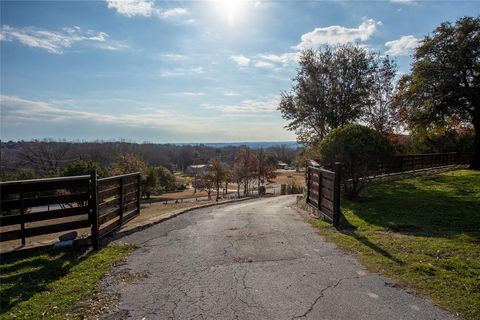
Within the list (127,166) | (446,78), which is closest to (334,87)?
(446,78)

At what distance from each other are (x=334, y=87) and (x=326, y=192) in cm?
1371

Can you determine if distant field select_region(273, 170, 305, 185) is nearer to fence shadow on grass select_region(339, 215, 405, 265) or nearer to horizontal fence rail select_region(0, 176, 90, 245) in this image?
fence shadow on grass select_region(339, 215, 405, 265)

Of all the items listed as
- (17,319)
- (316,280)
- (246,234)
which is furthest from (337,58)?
(17,319)

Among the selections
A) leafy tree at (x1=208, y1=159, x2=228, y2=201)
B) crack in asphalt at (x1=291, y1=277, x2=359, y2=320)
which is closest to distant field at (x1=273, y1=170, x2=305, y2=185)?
leafy tree at (x1=208, y1=159, x2=228, y2=201)

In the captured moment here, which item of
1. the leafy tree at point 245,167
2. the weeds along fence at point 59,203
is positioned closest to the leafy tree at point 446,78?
the weeds along fence at point 59,203

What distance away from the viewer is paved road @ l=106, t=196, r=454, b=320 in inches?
141

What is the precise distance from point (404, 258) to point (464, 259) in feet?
2.76

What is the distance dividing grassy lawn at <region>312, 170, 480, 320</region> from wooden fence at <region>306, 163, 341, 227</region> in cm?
42

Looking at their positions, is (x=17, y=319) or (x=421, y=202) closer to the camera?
(x=17, y=319)

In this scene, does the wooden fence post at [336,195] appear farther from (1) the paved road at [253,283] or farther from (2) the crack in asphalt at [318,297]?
(2) the crack in asphalt at [318,297]

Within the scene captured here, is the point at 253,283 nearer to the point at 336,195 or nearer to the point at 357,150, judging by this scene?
the point at 336,195

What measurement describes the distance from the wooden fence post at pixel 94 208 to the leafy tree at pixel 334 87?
16871mm

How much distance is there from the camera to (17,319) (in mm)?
3385

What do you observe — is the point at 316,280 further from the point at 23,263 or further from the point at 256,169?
the point at 256,169
